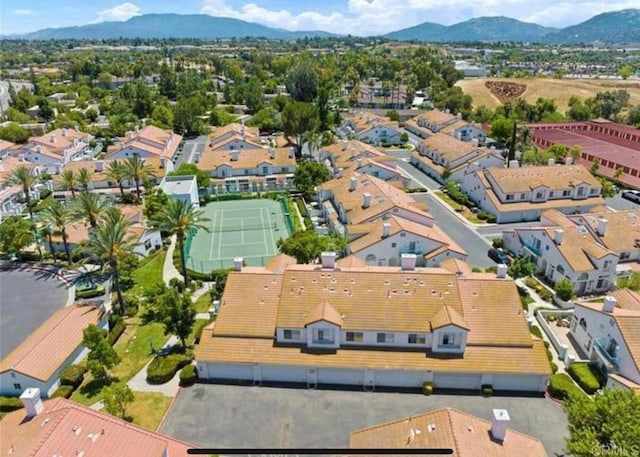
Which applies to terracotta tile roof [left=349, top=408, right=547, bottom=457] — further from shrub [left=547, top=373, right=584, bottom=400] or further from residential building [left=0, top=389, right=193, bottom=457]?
residential building [left=0, top=389, right=193, bottom=457]

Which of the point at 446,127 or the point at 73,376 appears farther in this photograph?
the point at 446,127

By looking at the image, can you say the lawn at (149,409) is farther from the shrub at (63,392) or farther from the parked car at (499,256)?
the parked car at (499,256)

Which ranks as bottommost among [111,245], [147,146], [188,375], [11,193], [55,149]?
[188,375]

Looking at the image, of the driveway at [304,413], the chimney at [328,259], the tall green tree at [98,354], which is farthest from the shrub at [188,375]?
the chimney at [328,259]

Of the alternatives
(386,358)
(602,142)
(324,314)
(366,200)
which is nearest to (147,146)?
(366,200)

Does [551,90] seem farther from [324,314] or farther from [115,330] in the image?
[115,330]

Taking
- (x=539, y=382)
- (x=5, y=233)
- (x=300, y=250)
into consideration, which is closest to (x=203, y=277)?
(x=300, y=250)

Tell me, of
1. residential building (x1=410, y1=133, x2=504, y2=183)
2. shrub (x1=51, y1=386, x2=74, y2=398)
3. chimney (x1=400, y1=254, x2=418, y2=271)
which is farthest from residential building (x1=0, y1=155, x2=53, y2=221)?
residential building (x1=410, y1=133, x2=504, y2=183)
